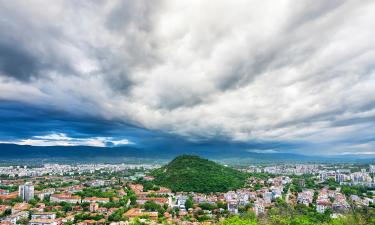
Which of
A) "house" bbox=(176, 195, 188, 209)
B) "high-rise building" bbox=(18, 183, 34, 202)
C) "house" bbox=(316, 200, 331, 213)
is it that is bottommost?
"house" bbox=(316, 200, 331, 213)

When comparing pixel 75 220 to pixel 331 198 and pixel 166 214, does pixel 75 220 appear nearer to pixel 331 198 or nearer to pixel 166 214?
pixel 166 214

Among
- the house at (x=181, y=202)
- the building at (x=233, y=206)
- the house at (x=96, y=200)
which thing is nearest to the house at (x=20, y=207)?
the house at (x=96, y=200)

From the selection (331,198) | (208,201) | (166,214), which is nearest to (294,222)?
(166,214)

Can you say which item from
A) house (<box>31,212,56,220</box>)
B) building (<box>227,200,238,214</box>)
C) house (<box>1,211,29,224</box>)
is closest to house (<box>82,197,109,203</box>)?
house (<box>31,212,56,220</box>)

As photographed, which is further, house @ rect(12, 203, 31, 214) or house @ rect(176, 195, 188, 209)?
house @ rect(176, 195, 188, 209)

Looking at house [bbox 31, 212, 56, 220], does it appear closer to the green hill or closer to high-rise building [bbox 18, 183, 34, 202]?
high-rise building [bbox 18, 183, 34, 202]

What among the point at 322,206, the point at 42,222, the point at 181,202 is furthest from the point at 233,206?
the point at 42,222

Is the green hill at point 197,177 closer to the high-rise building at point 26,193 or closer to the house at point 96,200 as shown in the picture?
the house at point 96,200

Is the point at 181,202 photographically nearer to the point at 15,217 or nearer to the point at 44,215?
the point at 44,215
